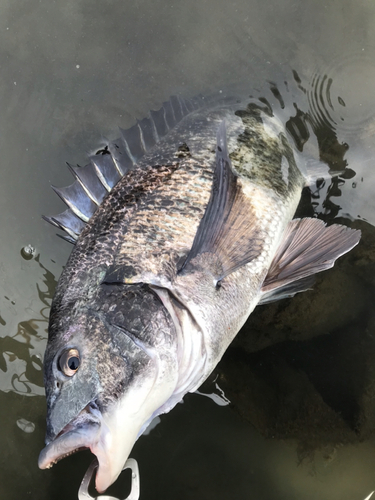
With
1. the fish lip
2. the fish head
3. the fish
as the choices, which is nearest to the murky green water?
the fish

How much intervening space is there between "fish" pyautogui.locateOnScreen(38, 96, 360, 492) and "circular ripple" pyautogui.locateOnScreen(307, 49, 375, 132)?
16.2 inches

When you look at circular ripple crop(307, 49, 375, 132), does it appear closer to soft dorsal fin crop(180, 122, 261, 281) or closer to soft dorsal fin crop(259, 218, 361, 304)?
soft dorsal fin crop(259, 218, 361, 304)

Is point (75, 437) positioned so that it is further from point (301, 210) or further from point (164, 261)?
point (301, 210)

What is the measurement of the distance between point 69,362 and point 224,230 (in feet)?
3.79

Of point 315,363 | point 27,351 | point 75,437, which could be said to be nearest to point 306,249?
point 315,363

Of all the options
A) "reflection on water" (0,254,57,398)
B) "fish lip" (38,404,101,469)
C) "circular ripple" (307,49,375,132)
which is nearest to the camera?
"fish lip" (38,404,101,469)

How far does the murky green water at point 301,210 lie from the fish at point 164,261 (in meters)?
0.40

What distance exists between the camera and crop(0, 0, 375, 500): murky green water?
3.00 meters

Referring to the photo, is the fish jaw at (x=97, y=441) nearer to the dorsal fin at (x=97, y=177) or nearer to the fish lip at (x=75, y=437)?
the fish lip at (x=75, y=437)

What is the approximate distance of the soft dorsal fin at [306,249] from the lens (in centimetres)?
254

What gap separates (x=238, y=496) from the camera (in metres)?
2.97

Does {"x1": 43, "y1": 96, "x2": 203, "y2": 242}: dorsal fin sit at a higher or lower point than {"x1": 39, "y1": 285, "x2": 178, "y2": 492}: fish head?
higher

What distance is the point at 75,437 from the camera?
163cm

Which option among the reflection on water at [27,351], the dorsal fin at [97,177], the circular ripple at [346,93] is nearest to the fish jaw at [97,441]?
the dorsal fin at [97,177]
